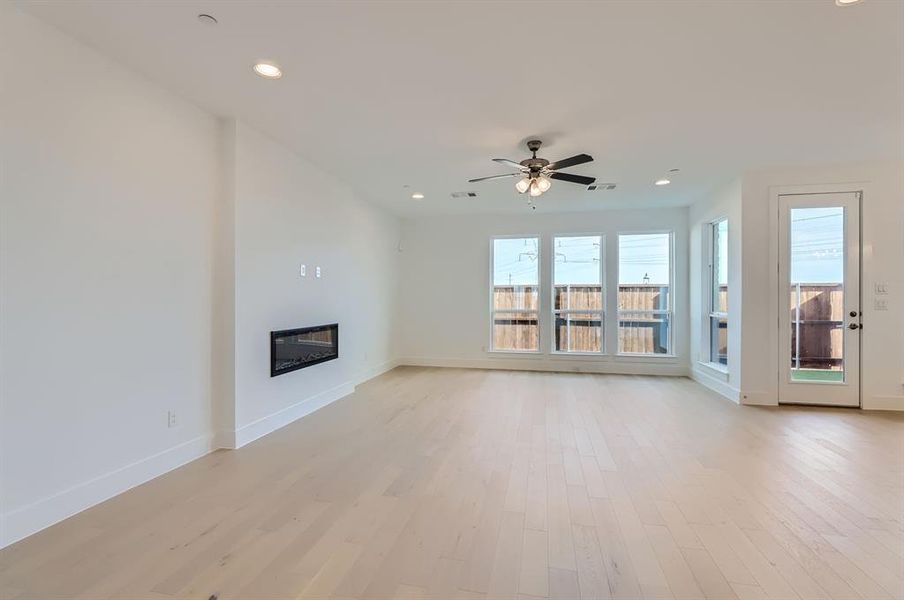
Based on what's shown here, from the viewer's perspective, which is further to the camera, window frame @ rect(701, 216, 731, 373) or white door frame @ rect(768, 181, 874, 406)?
window frame @ rect(701, 216, 731, 373)

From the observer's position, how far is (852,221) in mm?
4469

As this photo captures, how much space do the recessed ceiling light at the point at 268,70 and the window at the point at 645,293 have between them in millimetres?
5694

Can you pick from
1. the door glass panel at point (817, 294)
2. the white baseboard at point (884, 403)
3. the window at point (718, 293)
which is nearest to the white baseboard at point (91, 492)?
the window at point (718, 293)

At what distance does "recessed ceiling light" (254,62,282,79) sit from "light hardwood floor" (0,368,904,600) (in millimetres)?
2747

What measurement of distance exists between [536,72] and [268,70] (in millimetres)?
1749

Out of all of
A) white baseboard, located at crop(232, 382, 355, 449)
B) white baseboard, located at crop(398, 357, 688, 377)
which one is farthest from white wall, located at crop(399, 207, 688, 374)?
white baseboard, located at crop(232, 382, 355, 449)

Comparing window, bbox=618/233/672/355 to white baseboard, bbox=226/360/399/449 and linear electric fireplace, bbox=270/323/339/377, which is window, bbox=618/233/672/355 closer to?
white baseboard, bbox=226/360/399/449

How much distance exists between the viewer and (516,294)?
7.08m

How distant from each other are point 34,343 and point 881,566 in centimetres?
441

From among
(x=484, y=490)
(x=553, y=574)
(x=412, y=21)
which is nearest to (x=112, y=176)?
(x=412, y=21)

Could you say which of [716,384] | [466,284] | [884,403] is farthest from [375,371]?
[884,403]

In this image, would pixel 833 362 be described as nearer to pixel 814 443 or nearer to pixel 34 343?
pixel 814 443

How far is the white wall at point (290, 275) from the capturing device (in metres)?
3.42

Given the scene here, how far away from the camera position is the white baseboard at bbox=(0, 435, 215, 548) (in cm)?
203
